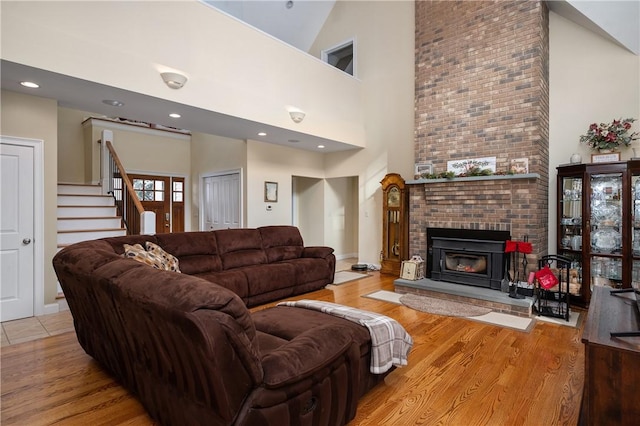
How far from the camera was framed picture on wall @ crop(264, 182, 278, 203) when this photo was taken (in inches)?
252

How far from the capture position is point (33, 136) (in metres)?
3.74

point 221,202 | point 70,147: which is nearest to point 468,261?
point 221,202

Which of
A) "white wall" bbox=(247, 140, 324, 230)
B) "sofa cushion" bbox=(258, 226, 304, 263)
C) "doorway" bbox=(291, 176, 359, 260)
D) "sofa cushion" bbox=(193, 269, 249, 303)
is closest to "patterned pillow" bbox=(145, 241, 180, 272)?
"sofa cushion" bbox=(193, 269, 249, 303)

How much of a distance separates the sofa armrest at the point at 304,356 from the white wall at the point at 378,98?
492 centimetres

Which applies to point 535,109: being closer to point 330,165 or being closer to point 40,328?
point 330,165

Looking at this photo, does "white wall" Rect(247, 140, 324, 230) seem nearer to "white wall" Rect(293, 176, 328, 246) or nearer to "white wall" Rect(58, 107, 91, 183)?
"white wall" Rect(293, 176, 328, 246)

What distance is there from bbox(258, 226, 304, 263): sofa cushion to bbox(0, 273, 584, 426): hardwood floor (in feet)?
7.95

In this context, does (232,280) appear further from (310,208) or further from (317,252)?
(310,208)

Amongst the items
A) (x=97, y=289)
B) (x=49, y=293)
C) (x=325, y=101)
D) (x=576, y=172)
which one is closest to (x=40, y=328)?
(x=49, y=293)

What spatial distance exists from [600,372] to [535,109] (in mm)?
3886

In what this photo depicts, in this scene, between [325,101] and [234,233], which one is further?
A: [325,101]

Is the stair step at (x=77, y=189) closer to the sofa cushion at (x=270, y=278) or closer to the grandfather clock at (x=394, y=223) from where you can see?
the sofa cushion at (x=270, y=278)

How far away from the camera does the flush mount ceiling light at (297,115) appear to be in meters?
5.24

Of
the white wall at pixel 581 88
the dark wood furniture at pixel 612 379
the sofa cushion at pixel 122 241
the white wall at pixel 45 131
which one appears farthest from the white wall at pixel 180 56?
the dark wood furniture at pixel 612 379
